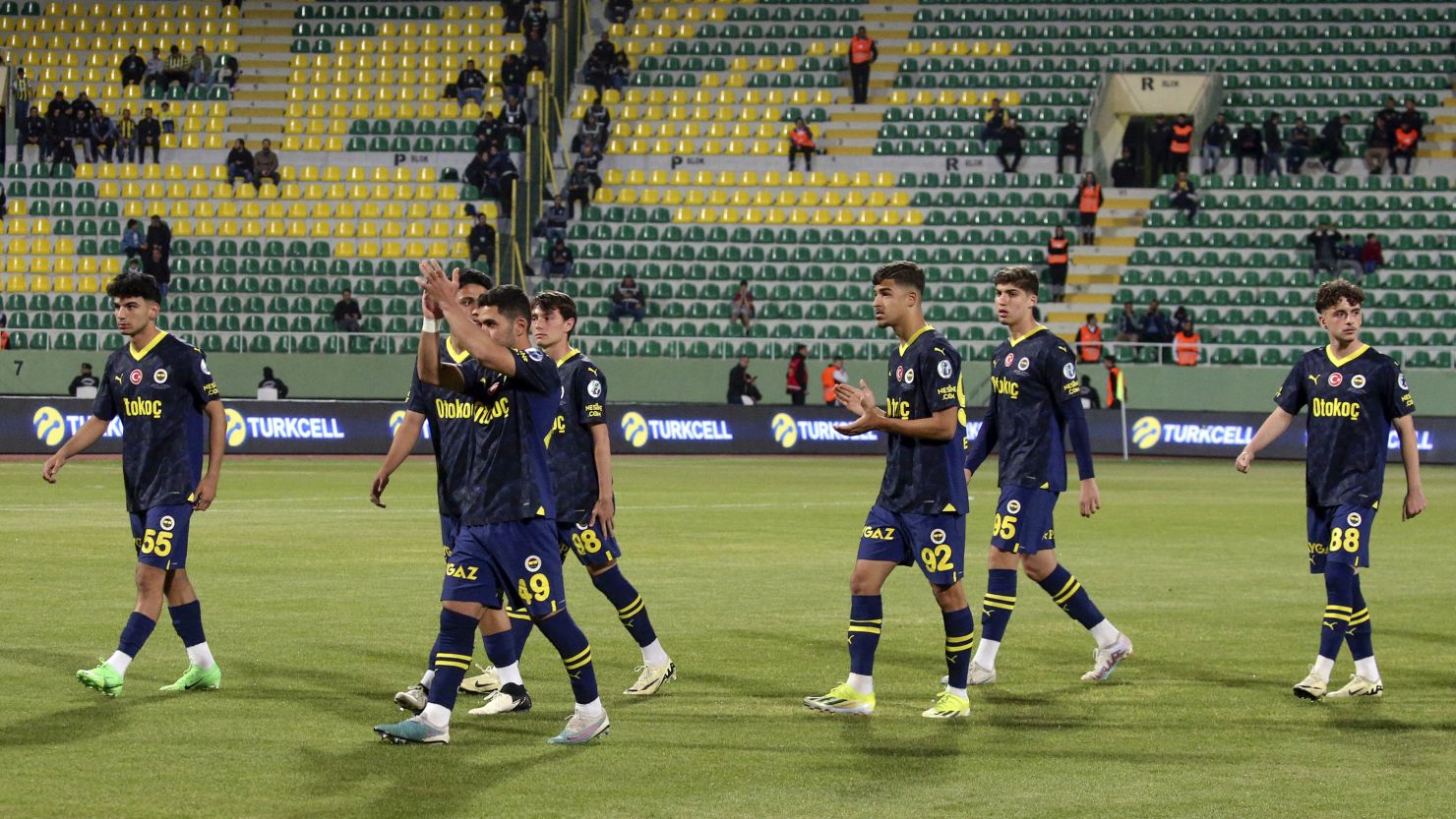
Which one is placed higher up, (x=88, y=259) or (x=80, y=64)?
(x=80, y=64)

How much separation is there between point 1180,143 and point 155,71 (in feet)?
77.4

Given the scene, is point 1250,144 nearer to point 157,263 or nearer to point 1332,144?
point 1332,144

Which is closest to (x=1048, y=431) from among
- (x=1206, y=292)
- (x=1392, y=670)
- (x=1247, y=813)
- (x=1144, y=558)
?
(x=1392, y=670)

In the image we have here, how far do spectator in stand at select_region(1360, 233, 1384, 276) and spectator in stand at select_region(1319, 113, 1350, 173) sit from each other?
2815 mm

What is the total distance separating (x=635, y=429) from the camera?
118 ft

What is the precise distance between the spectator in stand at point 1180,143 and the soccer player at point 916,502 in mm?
34799

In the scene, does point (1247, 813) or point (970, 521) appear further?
point (970, 521)

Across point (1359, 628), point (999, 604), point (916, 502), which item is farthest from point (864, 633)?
point (1359, 628)

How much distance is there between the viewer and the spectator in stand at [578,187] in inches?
1708

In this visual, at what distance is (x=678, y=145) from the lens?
4553 centimetres

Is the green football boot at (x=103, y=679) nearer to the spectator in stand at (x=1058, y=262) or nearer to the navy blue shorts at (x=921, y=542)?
the navy blue shorts at (x=921, y=542)

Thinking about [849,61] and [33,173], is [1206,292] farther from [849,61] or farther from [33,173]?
[33,173]

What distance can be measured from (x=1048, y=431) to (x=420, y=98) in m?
37.2

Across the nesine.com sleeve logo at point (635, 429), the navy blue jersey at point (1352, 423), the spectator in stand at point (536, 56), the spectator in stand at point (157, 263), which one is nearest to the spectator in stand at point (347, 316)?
the spectator in stand at point (157, 263)
